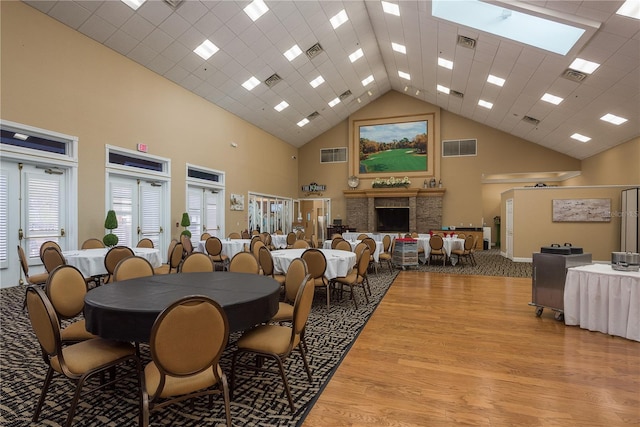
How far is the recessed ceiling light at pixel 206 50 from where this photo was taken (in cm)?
783

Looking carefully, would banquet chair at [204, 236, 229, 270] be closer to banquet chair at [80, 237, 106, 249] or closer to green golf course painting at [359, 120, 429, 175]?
banquet chair at [80, 237, 106, 249]

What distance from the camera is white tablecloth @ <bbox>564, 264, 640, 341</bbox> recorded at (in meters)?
3.47

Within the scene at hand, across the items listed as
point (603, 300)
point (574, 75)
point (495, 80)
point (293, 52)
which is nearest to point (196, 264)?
point (603, 300)

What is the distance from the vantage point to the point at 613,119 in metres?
8.49

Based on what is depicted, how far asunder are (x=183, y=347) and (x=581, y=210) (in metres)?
11.5

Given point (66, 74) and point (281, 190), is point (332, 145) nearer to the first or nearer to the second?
point (281, 190)

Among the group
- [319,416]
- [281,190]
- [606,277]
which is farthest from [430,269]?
[281,190]

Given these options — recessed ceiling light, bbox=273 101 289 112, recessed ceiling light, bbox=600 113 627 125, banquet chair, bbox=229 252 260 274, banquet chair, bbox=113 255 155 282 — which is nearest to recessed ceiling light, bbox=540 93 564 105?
recessed ceiling light, bbox=600 113 627 125

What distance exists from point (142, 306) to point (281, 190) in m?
12.9

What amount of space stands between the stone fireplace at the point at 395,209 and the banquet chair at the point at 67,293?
510 inches

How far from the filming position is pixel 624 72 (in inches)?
255

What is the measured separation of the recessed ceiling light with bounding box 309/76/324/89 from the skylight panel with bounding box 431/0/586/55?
4832 millimetres

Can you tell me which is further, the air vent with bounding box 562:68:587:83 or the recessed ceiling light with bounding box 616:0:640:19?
the air vent with bounding box 562:68:587:83

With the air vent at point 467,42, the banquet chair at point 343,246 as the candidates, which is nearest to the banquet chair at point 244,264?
the banquet chair at point 343,246
